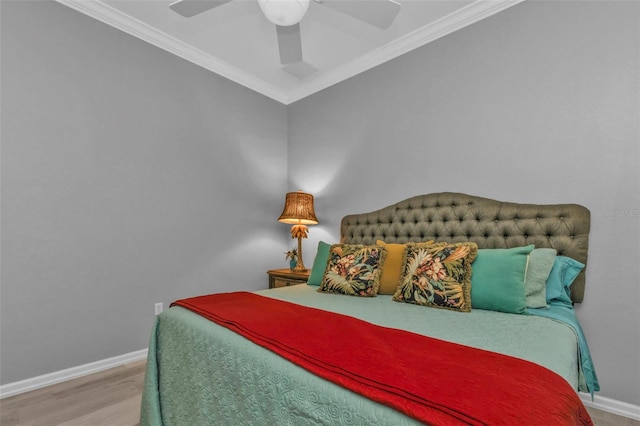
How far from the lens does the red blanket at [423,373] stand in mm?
702

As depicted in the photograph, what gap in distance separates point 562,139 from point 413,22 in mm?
1483

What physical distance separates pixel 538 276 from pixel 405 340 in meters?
1.16

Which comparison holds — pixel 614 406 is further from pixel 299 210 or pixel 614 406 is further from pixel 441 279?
pixel 299 210

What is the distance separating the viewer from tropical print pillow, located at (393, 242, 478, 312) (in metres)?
1.72

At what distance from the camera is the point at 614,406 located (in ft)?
6.03

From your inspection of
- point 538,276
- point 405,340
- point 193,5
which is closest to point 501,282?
point 538,276

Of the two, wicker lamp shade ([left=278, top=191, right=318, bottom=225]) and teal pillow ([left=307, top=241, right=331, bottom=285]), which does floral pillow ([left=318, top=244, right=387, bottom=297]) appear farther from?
wicker lamp shade ([left=278, top=191, right=318, bottom=225])

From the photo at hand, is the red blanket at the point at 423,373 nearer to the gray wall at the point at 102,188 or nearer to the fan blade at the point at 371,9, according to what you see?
the gray wall at the point at 102,188

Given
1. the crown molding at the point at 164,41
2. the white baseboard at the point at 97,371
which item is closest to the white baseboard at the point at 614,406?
the white baseboard at the point at 97,371

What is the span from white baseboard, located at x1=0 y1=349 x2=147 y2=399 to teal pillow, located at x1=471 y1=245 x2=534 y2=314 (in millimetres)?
2621

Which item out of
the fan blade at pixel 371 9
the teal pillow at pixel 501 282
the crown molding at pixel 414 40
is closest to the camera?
the teal pillow at pixel 501 282

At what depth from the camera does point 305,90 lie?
3.71 meters

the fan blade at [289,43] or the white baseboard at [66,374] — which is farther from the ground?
the fan blade at [289,43]

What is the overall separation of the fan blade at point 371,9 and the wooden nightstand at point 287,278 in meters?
2.16
